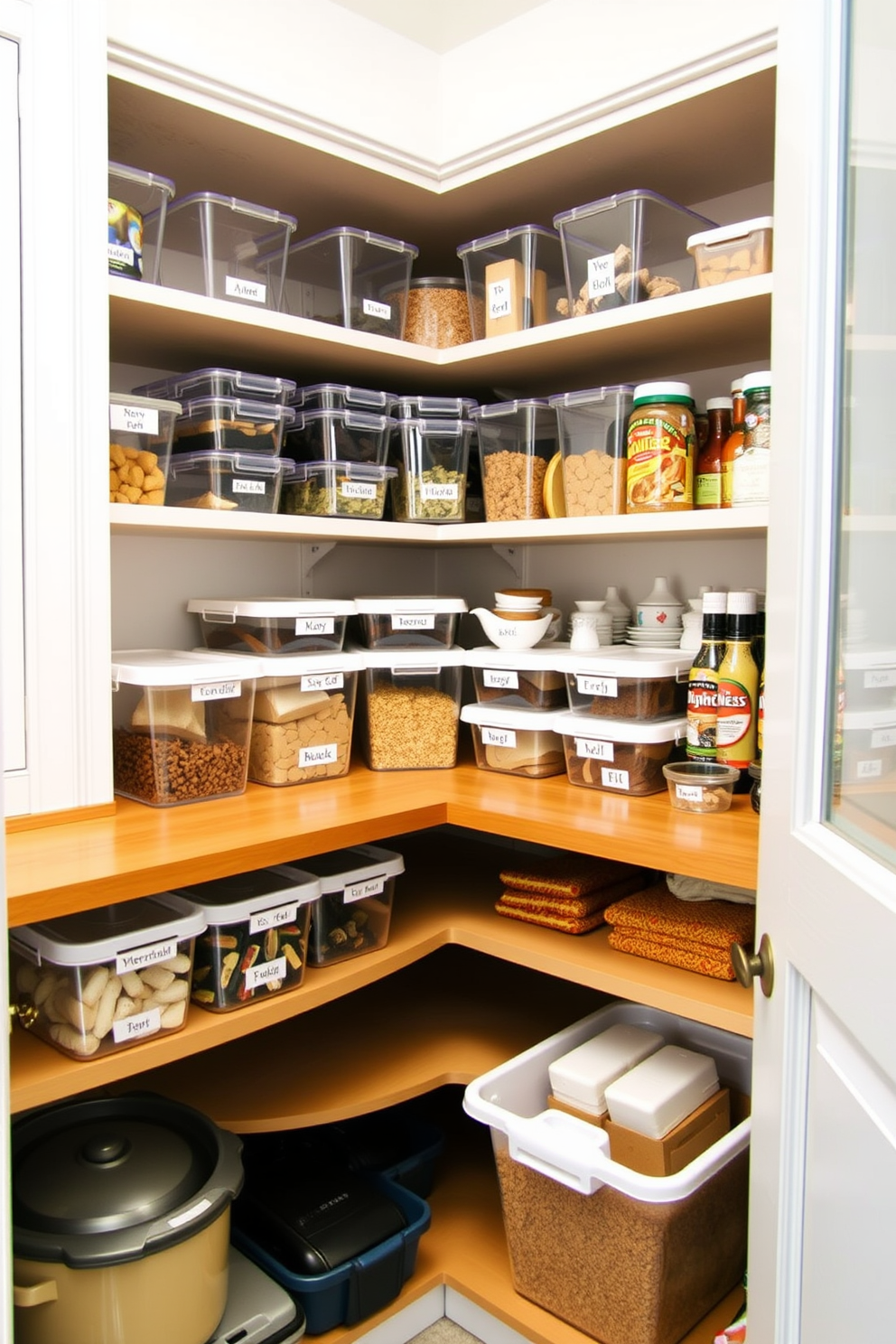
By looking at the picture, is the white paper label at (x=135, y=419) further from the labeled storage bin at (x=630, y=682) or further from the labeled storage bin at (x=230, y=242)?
the labeled storage bin at (x=630, y=682)

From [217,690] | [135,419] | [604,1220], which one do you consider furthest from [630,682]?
[135,419]

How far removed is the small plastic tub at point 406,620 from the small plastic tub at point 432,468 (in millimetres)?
175

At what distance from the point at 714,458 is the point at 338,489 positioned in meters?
0.70

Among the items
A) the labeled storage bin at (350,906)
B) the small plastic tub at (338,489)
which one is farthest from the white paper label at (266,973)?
the small plastic tub at (338,489)

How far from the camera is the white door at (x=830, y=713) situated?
687 millimetres

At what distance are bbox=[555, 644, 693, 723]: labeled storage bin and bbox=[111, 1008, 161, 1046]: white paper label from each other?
0.90m

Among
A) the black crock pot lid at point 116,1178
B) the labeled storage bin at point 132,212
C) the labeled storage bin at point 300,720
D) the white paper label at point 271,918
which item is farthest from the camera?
the labeled storage bin at point 300,720

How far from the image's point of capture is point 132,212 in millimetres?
1560

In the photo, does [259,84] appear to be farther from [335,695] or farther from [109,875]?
[109,875]

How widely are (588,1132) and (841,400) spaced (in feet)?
3.58

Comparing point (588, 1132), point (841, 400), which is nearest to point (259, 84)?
point (841, 400)

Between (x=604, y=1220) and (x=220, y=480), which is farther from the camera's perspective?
(x=220, y=480)

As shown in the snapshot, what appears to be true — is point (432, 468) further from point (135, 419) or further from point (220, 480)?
point (135, 419)

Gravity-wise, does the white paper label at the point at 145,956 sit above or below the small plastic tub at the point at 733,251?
below
